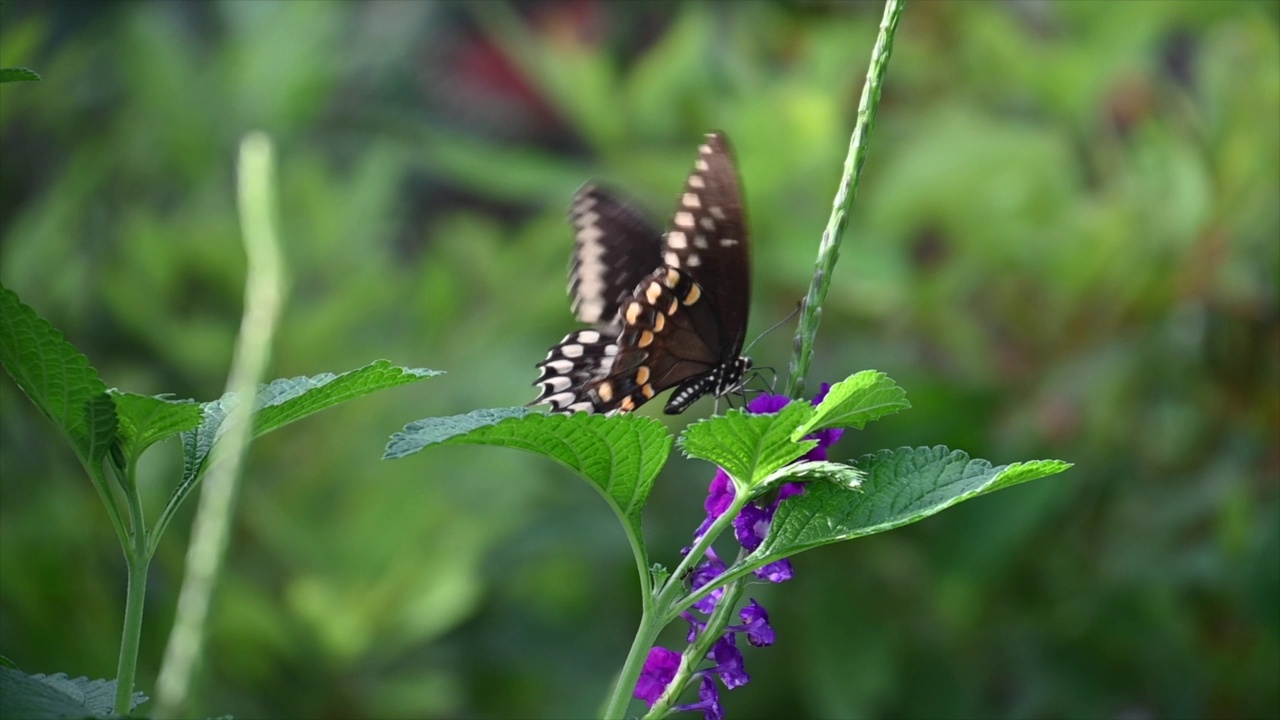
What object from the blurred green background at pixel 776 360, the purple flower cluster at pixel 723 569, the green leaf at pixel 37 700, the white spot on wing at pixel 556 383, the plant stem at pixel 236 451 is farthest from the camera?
the blurred green background at pixel 776 360

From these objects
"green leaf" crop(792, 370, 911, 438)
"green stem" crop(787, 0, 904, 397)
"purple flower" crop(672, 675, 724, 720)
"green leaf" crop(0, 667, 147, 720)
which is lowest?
"purple flower" crop(672, 675, 724, 720)

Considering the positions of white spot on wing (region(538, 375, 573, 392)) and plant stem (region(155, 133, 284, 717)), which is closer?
plant stem (region(155, 133, 284, 717))

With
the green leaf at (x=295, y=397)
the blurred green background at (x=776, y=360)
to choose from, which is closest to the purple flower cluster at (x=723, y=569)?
the green leaf at (x=295, y=397)

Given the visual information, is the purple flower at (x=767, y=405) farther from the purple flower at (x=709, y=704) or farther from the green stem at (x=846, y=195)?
the purple flower at (x=709, y=704)

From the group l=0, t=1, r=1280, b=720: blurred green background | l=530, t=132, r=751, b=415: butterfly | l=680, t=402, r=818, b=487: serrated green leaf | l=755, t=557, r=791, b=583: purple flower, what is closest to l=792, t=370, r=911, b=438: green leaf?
l=680, t=402, r=818, b=487: serrated green leaf

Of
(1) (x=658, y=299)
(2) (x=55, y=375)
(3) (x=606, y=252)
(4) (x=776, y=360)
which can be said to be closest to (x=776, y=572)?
(2) (x=55, y=375)

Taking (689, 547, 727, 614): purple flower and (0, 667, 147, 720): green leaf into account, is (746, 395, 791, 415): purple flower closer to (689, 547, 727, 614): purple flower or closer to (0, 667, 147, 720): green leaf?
(689, 547, 727, 614): purple flower
